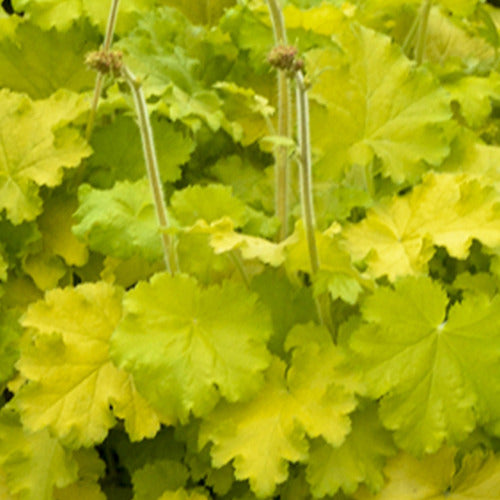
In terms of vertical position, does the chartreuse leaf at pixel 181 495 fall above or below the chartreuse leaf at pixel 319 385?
below

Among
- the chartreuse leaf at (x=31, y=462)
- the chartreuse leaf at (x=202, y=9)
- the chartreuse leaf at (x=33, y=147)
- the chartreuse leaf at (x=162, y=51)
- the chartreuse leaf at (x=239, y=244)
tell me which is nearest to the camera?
the chartreuse leaf at (x=239, y=244)

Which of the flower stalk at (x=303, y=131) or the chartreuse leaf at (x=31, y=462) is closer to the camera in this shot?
the flower stalk at (x=303, y=131)

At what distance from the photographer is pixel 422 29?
1416mm

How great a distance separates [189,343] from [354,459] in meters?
0.26

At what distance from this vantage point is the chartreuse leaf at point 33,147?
3.74ft

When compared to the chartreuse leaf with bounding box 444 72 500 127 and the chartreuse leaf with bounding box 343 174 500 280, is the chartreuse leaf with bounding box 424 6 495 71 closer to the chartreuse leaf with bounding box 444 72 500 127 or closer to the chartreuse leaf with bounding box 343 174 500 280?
the chartreuse leaf with bounding box 444 72 500 127

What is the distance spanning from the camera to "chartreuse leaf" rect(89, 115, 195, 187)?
123 centimetres

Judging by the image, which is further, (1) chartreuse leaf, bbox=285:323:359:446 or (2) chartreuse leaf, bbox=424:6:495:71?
(2) chartreuse leaf, bbox=424:6:495:71

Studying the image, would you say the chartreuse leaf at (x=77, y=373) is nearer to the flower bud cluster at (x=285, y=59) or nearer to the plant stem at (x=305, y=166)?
the plant stem at (x=305, y=166)

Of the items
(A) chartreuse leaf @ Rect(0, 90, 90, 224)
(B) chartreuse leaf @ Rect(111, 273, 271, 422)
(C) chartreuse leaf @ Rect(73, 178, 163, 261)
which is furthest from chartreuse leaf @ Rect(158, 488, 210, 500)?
(A) chartreuse leaf @ Rect(0, 90, 90, 224)

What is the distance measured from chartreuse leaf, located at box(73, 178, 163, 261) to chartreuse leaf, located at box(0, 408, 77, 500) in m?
0.28

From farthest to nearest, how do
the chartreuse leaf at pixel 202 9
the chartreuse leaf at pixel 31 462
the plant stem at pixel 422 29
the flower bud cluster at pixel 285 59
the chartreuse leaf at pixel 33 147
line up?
the chartreuse leaf at pixel 202 9 → the plant stem at pixel 422 29 → the chartreuse leaf at pixel 33 147 → the chartreuse leaf at pixel 31 462 → the flower bud cluster at pixel 285 59

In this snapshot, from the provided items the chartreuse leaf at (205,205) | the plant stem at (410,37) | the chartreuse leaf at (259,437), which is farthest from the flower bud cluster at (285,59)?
the plant stem at (410,37)

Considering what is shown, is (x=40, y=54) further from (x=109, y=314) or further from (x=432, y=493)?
(x=432, y=493)
